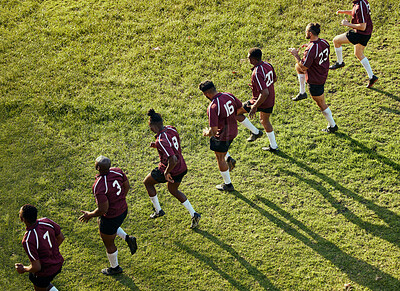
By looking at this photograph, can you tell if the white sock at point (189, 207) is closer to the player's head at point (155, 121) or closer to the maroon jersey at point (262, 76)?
the player's head at point (155, 121)

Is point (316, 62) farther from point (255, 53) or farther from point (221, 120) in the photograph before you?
point (221, 120)

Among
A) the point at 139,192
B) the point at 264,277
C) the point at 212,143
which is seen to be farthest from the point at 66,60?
the point at 264,277

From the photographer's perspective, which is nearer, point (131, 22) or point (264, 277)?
point (264, 277)

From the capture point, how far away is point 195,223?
7.89 m

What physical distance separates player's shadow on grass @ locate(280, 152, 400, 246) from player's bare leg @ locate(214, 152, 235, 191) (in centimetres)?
120

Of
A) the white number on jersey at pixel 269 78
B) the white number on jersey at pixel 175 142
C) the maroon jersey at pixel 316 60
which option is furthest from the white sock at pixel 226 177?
the maroon jersey at pixel 316 60

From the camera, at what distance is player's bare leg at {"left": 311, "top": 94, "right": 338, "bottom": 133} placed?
29.8 feet

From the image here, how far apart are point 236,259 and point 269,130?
294cm

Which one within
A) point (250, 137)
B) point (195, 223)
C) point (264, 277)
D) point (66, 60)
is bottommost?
point (264, 277)

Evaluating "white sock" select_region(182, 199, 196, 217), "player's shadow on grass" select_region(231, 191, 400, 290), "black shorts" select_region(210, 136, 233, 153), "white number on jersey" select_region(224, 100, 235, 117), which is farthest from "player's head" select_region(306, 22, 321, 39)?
"white sock" select_region(182, 199, 196, 217)

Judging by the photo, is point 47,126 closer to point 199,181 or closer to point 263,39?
point 199,181

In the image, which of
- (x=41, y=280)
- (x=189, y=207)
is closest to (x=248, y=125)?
(x=189, y=207)

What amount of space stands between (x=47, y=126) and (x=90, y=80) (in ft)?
5.93

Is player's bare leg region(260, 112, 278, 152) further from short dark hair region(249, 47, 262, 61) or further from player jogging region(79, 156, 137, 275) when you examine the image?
player jogging region(79, 156, 137, 275)
